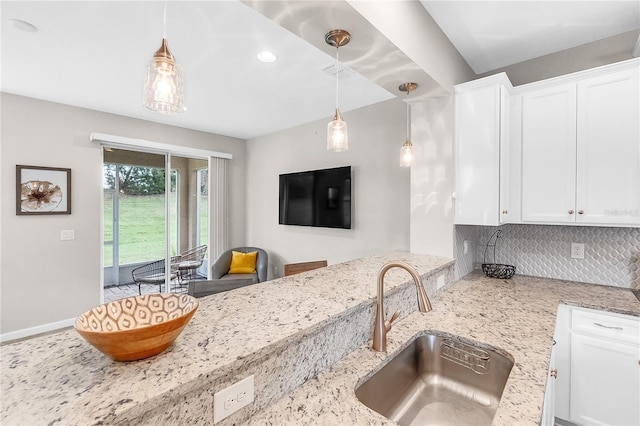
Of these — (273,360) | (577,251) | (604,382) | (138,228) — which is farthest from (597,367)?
(138,228)

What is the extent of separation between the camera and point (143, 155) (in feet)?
13.6

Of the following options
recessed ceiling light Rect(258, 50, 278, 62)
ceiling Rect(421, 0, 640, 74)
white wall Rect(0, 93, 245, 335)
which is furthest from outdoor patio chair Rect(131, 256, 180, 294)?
ceiling Rect(421, 0, 640, 74)

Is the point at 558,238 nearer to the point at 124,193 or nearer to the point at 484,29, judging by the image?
the point at 484,29

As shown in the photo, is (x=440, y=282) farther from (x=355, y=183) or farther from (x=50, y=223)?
(x=50, y=223)

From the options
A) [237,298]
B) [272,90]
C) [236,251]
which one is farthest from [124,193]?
[237,298]

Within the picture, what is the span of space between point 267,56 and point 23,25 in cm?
159

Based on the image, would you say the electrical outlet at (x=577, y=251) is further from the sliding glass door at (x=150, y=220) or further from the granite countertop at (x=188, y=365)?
the sliding glass door at (x=150, y=220)

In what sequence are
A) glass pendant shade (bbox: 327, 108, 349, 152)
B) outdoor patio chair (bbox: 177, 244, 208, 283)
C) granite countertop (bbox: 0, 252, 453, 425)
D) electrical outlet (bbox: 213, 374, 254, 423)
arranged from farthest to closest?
outdoor patio chair (bbox: 177, 244, 208, 283) < glass pendant shade (bbox: 327, 108, 349, 152) < electrical outlet (bbox: 213, 374, 254, 423) < granite countertop (bbox: 0, 252, 453, 425)

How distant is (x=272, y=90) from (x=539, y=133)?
2.34 m

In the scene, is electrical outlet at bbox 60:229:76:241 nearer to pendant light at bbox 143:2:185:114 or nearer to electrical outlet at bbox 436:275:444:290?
pendant light at bbox 143:2:185:114

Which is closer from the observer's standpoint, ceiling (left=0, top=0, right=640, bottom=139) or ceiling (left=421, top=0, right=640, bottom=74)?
ceiling (left=0, top=0, right=640, bottom=139)

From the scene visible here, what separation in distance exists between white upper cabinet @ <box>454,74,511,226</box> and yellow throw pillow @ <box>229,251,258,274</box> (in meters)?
3.14

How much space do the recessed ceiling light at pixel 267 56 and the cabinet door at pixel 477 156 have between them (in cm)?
144

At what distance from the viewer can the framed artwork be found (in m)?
3.21
